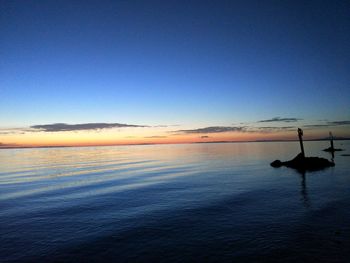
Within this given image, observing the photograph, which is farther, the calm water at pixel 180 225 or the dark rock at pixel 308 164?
the dark rock at pixel 308 164

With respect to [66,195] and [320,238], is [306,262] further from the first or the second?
[66,195]

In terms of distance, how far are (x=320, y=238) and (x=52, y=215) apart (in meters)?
17.7

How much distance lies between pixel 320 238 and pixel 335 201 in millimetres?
9784

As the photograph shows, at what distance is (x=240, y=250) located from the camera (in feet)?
38.8

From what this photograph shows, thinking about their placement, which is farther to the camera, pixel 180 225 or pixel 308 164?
pixel 308 164

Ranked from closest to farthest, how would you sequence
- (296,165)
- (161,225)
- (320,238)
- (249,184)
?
(320,238)
(161,225)
(249,184)
(296,165)

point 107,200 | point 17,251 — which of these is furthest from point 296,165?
point 17,251

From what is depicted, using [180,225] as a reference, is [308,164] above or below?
below

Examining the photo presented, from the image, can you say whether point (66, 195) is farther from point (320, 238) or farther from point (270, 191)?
point (320, 238)

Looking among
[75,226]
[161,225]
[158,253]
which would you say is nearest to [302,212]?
[161,225]

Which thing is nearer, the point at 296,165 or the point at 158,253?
the point at 158,253

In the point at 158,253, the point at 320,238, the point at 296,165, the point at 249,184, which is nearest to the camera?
the point at 158,253

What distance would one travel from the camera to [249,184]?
3045cm

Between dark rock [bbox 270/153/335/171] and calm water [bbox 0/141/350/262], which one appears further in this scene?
dark rock [bbox 270/153/335/171]
